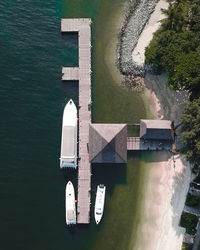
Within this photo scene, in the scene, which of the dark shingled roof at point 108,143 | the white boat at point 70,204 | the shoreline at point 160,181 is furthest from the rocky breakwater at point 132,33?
the white boat at point 70,204

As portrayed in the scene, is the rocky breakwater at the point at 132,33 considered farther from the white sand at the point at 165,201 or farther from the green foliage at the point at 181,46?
the white sand at the point at 165,201

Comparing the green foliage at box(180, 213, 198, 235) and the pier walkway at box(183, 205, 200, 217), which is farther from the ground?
the pier walkway at box(183, 205, 200, 217)

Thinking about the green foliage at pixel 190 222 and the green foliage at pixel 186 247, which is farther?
the green foliage at pixel 186 247

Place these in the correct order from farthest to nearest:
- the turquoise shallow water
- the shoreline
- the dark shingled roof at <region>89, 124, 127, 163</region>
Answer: the turquoise shallow water, the shoreline, the dark shingled roof at <region>89, 124, 127, 163</region>

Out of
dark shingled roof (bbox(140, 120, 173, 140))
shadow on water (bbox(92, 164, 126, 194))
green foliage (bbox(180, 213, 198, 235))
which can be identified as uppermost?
dark shingled roof (bbox(140, 120, 173, 140))

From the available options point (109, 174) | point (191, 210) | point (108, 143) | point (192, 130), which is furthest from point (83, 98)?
point (191, 210)

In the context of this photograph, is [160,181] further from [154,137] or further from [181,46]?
[181,46]

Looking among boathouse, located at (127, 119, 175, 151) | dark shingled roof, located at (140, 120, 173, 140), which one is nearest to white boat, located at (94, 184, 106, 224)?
boathouse, located at (127, 119, 175, 151)

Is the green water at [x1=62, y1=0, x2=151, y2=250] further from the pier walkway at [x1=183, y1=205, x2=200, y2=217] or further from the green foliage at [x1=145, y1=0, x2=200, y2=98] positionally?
the green foliage at [x1=145, y1=0, x2=200, y2=98]
